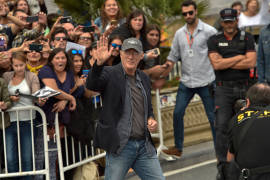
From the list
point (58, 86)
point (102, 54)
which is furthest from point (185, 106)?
point (102, 54)

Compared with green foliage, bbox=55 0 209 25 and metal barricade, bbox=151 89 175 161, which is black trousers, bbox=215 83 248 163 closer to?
metal barricade, bbox=151 89 175 161

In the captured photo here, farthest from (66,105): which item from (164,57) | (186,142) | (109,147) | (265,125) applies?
(164,57)

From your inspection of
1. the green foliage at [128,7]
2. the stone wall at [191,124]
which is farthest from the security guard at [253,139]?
the green foliage at [128,7]

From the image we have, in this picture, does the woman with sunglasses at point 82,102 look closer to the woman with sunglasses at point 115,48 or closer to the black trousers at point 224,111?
the woman with sunglasses at point 115,48

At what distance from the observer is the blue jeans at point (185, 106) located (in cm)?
758

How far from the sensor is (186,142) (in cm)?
879

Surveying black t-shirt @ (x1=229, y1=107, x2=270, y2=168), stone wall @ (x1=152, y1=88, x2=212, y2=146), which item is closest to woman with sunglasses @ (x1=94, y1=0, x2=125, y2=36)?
stone wall @ (x1=152, y1=88, x2=212, y2=146)

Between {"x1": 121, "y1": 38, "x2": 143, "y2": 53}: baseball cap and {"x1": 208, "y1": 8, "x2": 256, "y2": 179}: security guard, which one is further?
{"x1": 208, "y1": 8, "x2": 256, "y2": 179}: security guard

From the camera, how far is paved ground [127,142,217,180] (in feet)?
23.1

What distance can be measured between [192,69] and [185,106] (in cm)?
57

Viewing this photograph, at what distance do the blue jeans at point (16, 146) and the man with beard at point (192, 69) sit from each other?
2476 millimetres

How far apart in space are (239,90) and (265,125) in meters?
2.48

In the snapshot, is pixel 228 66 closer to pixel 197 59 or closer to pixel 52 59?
pixel 197 59

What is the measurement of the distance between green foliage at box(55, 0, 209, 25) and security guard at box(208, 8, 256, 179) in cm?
327
